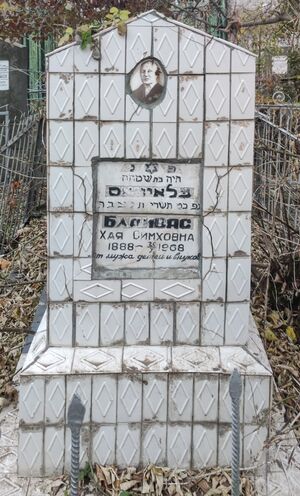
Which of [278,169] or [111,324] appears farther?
[278,169]

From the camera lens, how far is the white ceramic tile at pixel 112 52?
108 inches

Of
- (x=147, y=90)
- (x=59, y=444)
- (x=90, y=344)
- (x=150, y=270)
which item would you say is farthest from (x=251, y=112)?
(x=59, y=444)

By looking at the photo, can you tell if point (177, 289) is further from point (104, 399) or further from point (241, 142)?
point (241, 142)

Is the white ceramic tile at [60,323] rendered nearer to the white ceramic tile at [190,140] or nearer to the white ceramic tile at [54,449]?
the white ceramic tile at [54,449]

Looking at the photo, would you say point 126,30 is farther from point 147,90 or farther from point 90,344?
point 90,344

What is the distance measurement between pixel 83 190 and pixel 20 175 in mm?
3668

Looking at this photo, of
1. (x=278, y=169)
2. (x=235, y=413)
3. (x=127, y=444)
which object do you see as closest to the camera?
(x=235, y=413)

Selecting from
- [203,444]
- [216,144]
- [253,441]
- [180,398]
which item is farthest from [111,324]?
[216,144]

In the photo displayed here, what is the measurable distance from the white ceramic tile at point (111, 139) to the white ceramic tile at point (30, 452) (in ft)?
4.10

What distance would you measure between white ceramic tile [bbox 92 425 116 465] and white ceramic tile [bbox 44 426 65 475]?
0.48 feet

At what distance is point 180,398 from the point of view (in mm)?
2840

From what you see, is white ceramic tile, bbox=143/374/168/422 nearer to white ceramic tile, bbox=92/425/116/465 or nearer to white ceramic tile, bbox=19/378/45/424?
white ceramic tile, bbox=92/425/116/465

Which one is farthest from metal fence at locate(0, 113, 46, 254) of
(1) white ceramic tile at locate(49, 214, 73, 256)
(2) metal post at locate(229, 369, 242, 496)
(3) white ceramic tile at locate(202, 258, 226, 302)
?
(2) metal post at locate(229, 369, 242, 496)

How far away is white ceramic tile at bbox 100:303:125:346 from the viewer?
9.55 feet
